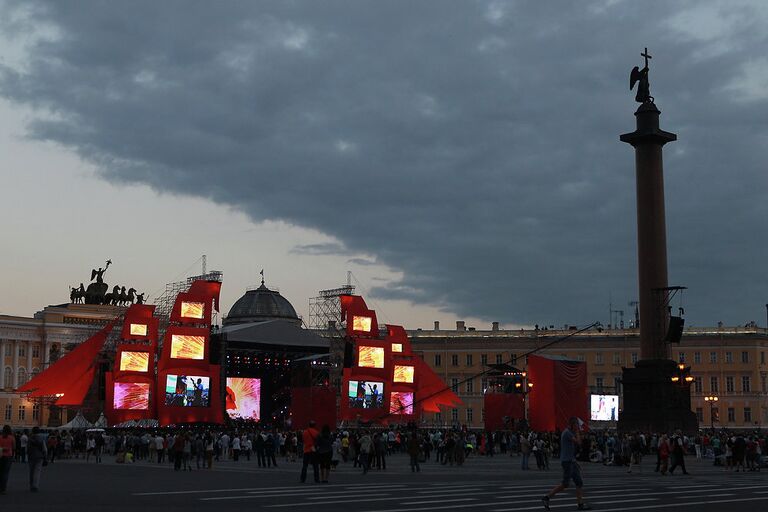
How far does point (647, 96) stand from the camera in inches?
2101

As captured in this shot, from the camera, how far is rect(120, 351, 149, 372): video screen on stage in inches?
2491

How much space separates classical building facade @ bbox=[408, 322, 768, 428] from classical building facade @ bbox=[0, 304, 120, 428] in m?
37.6

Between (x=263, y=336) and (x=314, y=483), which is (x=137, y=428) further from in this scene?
(x=314, y=483)

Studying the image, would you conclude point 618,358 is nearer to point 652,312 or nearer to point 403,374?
point 403,374

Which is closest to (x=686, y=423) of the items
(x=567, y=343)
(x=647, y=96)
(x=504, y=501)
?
(x=647, y=96)

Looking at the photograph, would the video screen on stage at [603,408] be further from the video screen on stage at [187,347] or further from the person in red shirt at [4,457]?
the person in red shirt at [4,457]

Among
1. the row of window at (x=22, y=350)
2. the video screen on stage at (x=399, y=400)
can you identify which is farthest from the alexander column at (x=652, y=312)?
the row of window at (x=22, y=350)

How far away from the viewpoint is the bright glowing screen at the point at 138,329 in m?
64.7

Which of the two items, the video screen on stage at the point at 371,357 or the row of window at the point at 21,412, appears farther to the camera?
the row of window at the point at 21,412

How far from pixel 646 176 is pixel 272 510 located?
3789 centimetres

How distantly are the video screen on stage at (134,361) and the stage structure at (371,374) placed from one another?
14.6 metres

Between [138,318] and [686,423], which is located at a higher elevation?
[138,318]

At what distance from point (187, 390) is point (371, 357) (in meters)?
14.8

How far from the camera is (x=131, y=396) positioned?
2502 inches
